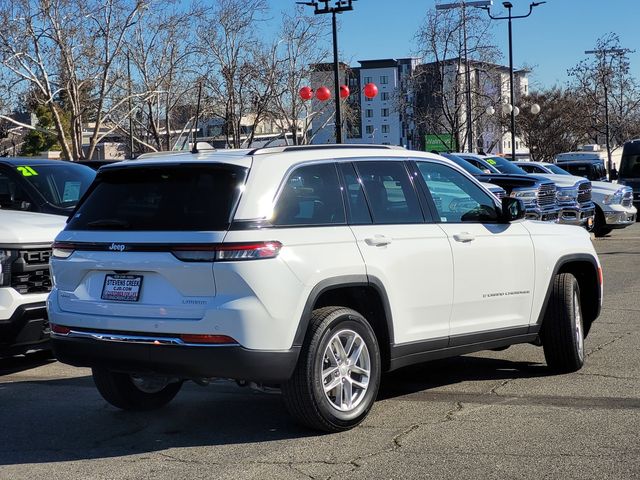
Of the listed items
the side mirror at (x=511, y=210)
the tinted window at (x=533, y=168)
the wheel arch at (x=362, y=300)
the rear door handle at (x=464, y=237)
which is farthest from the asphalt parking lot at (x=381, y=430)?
the tinted window at (x=533, y=168)

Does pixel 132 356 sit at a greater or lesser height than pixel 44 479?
greater

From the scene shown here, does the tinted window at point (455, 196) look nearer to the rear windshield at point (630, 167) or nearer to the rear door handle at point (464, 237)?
the rear door handle at point (464, 237)

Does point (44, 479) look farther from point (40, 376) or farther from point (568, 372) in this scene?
point (568, 372)

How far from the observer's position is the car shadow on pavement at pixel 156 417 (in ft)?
18.6

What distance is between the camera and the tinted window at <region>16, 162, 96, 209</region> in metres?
9.69

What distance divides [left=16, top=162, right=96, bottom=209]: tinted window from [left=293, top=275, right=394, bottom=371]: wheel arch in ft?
14.9

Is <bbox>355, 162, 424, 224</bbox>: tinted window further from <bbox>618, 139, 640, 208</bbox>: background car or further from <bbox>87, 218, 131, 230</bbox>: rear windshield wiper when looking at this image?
<bbox>618, 139, 640, 208</bbox>: background car

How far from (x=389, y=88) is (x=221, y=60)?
9130 centimetres

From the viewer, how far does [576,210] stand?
1997 cm

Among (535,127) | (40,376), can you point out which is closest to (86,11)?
(40,376)

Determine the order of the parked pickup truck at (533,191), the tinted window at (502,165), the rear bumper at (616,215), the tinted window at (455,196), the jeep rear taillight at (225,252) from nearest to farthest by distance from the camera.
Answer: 1. the jeep rear taillight at (225,252)
2. the tinted window at (455,196)
3. the parked pickup truck at (533,191)
4. the rear bumper at (616,215)
5. the tinted window at (502,165)

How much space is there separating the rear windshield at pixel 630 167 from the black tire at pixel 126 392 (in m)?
29.6

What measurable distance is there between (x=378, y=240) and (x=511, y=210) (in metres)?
1.50

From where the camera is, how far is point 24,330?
7.43m
